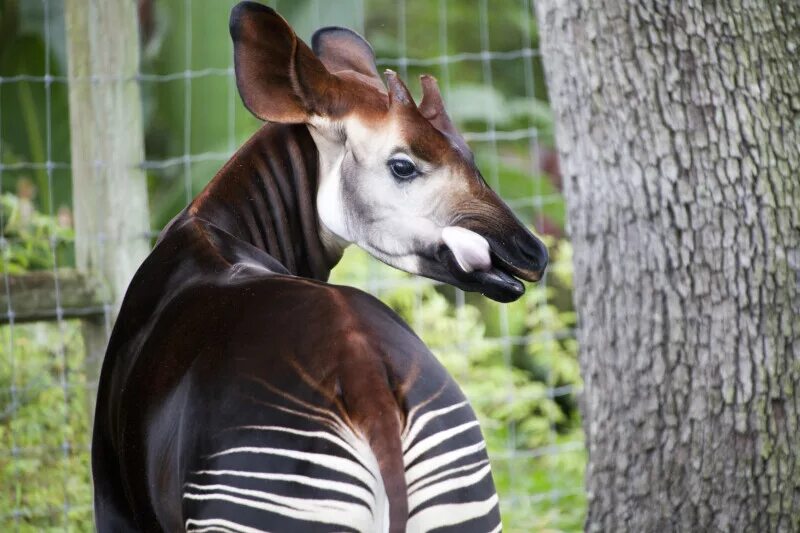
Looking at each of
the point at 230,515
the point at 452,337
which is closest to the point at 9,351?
the point at 452,337

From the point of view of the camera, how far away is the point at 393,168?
189cm

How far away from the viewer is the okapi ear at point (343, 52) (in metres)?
2.20

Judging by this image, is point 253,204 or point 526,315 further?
point 526,315

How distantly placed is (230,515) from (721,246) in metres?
2.13

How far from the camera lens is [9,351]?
4.19 metres

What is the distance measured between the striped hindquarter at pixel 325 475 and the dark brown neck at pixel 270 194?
0.54 meters

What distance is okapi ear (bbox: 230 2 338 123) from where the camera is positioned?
6.20ft

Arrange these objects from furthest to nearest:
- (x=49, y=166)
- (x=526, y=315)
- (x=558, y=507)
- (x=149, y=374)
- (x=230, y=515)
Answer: (x=526, y=315) → (x=558, y=507) → (x=49, y=166) → (x=149, y=374) → (x=230, y=515)

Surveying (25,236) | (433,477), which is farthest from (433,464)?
(25,236)

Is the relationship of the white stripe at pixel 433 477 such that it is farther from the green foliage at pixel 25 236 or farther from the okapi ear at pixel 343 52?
the green foliage at pixel 25 236

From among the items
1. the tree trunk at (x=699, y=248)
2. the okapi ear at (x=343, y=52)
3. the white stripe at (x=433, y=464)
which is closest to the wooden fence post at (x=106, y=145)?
the tree trunk at (x=699, y=248)

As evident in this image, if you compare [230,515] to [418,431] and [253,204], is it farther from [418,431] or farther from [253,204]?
[253,204]

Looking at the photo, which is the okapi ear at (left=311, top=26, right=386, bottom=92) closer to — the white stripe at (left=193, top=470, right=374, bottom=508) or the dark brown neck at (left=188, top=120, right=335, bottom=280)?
the dark brown neck at (left=188, top=120, right=335, bottom=280)

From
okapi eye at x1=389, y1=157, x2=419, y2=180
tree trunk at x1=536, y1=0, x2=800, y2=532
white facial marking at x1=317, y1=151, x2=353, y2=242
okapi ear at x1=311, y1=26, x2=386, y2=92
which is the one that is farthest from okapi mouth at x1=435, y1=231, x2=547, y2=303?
tree trunk at x1=536, y1=0, x2=800, y2=532
